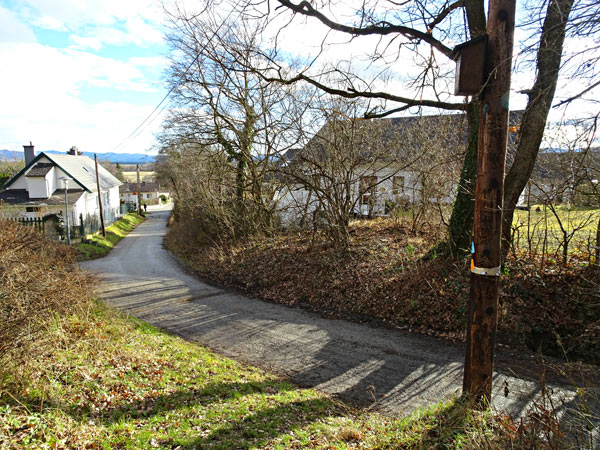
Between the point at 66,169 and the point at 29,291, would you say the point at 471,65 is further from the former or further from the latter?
the point at 66,169

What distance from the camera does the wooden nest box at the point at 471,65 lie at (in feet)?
11.9

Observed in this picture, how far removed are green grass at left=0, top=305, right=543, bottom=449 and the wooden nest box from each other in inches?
127

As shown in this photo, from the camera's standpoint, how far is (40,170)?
88.2 ft

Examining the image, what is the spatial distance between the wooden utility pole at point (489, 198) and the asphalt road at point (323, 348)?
372mm

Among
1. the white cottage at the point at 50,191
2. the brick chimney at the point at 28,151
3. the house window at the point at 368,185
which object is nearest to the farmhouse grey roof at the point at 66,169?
the white cottage at the point at 50,191

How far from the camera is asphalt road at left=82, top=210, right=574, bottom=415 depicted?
5363 mm

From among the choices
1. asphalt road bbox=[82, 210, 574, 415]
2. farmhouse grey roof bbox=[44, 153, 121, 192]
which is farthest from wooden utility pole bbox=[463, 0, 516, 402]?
farmhouse grey roof bbox=[44, 153, 121, 192]

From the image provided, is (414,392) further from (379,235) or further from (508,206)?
(379,235)

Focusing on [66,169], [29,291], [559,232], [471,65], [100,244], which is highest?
[66,169]

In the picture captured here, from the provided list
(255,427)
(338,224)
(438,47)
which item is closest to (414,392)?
(255,427)

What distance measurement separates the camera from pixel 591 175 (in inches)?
253

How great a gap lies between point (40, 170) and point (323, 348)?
93.8 feet

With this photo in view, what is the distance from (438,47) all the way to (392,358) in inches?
250

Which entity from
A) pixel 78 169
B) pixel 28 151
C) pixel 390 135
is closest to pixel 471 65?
pixel 390 135
